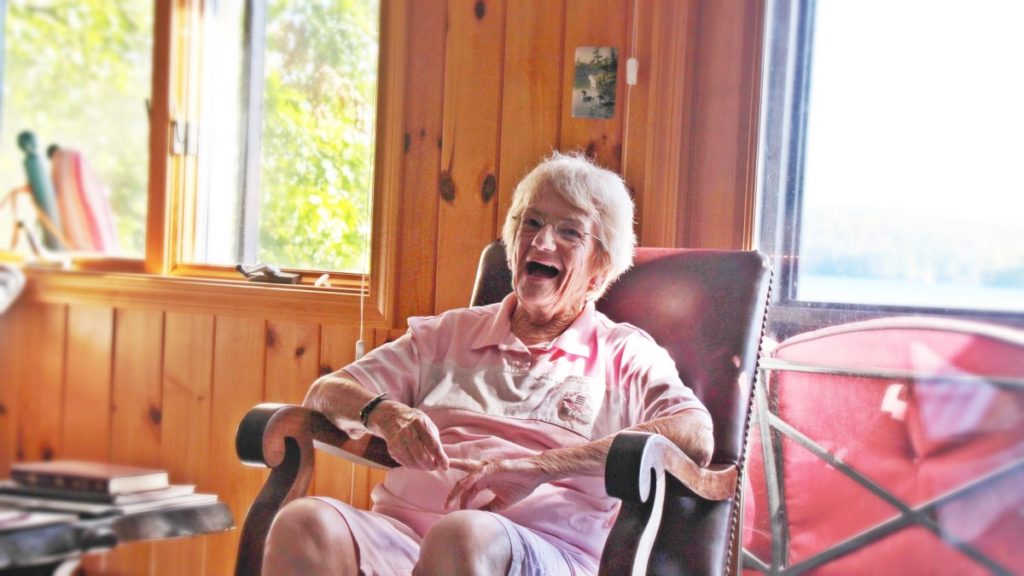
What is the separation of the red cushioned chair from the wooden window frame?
740 millimetres

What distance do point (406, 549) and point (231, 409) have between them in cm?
90

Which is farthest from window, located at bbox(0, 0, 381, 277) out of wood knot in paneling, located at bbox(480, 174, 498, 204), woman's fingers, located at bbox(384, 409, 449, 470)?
woman's fingers, located at bbox(384, 409, 449, 470)

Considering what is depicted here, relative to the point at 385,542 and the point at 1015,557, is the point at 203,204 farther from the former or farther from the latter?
the point at 1015,557

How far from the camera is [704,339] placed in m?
1.33

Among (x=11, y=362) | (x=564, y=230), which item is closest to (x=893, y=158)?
(x=564, y=230)

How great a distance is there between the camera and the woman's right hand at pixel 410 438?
120 centimetres

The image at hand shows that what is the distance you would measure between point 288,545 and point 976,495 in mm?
957

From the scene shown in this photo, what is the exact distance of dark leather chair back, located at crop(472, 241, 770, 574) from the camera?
1.18 m

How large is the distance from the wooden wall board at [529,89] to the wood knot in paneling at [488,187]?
11 millimetres

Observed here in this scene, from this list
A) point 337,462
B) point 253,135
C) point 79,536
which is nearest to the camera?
point 79,536

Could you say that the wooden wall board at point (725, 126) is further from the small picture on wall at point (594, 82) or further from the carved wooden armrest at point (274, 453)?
the carved wooden armrest at point (274, 453)

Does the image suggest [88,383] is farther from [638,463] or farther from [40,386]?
[638,463]

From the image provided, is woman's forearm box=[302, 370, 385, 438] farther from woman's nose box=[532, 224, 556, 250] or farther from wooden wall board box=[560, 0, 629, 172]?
wooden wall board box=[560, 0, 629, 172]

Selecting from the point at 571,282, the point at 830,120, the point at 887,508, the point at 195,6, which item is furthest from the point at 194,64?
the point at 887,508
